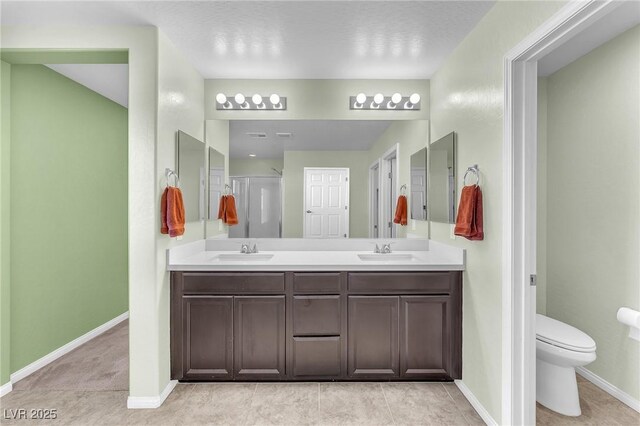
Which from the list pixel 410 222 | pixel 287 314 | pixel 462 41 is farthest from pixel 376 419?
pixel 462 41

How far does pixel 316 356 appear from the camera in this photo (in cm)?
224

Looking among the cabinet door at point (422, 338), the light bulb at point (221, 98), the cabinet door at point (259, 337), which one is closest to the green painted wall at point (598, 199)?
the cabinet door at point (422, 338)

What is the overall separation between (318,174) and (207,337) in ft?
4.92

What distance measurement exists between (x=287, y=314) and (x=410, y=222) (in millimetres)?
1290

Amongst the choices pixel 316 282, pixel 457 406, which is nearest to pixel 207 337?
pixel 316 282

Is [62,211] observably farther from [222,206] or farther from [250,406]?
[250,406]

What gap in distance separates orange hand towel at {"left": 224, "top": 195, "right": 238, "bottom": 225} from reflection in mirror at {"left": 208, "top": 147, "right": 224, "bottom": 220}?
0.08 m

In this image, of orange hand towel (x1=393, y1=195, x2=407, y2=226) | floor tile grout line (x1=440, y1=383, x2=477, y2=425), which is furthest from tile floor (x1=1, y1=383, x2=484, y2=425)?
orange hand towel (x1=393, y1=195, x2=407, y2=226)

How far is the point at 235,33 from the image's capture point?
208 cm

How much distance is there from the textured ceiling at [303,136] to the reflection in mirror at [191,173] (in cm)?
30

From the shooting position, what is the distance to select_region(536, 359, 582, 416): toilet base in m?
1.96

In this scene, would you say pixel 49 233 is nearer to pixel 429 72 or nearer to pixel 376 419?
pixel 376 419

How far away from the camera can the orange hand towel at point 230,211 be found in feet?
9.23

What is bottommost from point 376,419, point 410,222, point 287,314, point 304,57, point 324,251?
point 376,419
